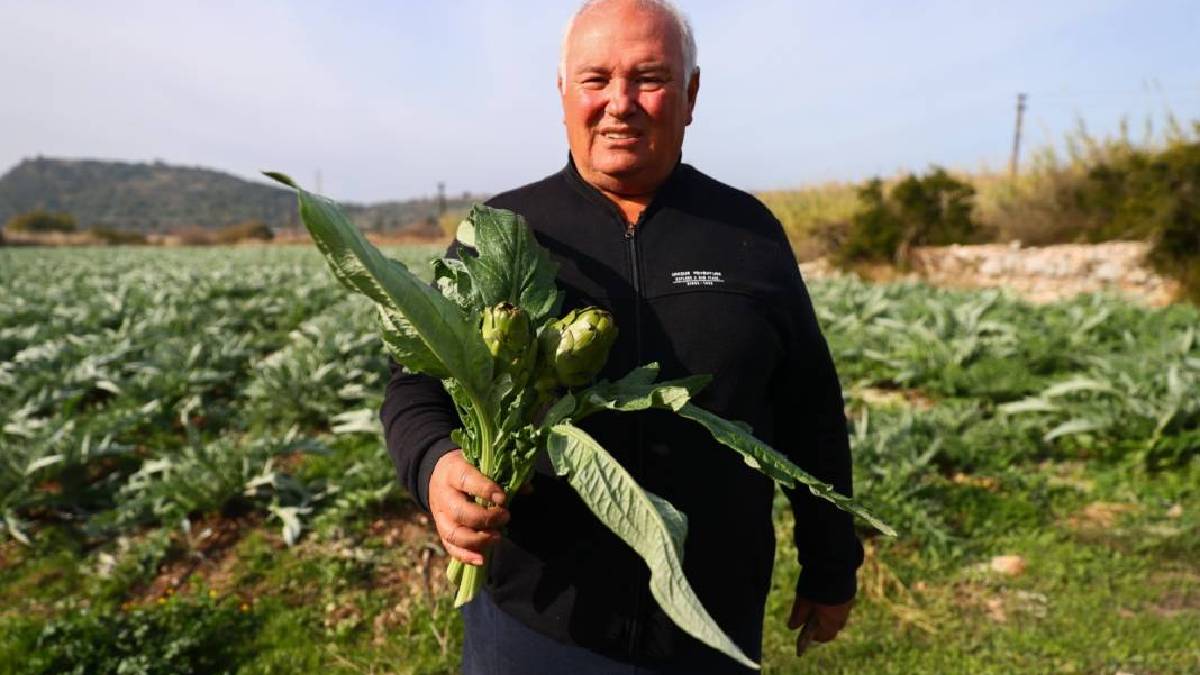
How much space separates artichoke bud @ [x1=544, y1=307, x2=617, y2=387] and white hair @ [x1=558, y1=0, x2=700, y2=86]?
25.5 inches

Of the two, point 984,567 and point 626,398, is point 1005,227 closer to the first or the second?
point 984,567

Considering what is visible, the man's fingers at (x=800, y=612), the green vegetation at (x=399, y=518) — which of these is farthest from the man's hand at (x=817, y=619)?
the green vegetation at (x=399, y=518)

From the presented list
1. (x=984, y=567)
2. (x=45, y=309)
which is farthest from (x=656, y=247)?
(x=45, y=309)

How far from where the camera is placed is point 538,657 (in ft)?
5.31

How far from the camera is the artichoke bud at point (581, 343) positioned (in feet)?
3.74

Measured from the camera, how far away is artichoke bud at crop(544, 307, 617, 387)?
1.14m

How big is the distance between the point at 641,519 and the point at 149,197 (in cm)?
12563

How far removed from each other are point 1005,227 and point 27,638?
56.7 ft

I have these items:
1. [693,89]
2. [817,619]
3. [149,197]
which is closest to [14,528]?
[817,619]

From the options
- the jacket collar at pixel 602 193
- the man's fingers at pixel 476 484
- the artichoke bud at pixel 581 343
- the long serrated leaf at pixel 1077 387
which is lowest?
the long serrated leaf at pixel 1077 387

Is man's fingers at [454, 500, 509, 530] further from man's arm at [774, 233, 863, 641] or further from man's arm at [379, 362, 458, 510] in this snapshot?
man's arm at [774, 233, 863, 641]

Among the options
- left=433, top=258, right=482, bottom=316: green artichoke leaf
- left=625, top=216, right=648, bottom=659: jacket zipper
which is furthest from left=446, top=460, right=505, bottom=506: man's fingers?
left=625, top=216, right=648, bottom=659: jacket zipper

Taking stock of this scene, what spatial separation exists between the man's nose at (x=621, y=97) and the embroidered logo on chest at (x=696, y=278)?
34 cm

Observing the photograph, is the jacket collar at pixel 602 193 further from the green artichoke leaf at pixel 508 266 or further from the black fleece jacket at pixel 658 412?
the green artichoke leaf at pixel 508 266
